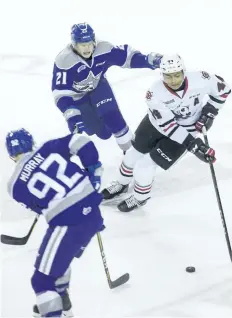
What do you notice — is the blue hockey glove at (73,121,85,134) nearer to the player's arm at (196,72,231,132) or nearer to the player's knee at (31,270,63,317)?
the player's arm at (196,72,231,132)

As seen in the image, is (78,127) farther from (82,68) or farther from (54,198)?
(54,198)

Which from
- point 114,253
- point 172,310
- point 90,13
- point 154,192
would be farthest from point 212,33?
point 172,310

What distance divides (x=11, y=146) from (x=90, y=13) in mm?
4879

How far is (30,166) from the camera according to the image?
10.1 feet

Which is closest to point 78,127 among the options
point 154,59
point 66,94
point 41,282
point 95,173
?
point 66,94

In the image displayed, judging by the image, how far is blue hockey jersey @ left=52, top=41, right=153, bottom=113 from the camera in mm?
4484

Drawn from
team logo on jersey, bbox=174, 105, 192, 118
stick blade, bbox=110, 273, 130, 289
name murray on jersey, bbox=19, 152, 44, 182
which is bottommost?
stick blade, bbox=110, 273, 130, 289

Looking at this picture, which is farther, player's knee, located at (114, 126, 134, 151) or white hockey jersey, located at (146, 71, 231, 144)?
player's knee, located at (114, 126, 134, 151)

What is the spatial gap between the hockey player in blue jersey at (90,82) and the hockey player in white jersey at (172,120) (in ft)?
1.11

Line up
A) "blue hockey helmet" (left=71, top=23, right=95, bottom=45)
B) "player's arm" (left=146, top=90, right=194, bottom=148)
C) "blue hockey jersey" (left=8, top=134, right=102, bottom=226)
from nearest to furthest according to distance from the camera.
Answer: "blue hockey jersey" (left=8, top=134, right=102, bottom=226) < "player's arm" (left=146, top=90, right=194, bottom=148) < "blue hockey helmet" (left=71, top=23, right=95, bottom=45)

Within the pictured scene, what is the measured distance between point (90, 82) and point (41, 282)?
1.76m

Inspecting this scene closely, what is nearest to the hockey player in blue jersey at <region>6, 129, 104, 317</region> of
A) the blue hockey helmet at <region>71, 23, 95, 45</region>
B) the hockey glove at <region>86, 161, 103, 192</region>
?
the hockey glove at <region>86, 161, 103, 192</region>

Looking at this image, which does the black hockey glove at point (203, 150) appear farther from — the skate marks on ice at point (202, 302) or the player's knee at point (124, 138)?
the player's knee at point (124, 138)

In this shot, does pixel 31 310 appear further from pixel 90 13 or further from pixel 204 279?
pixel 90 13
